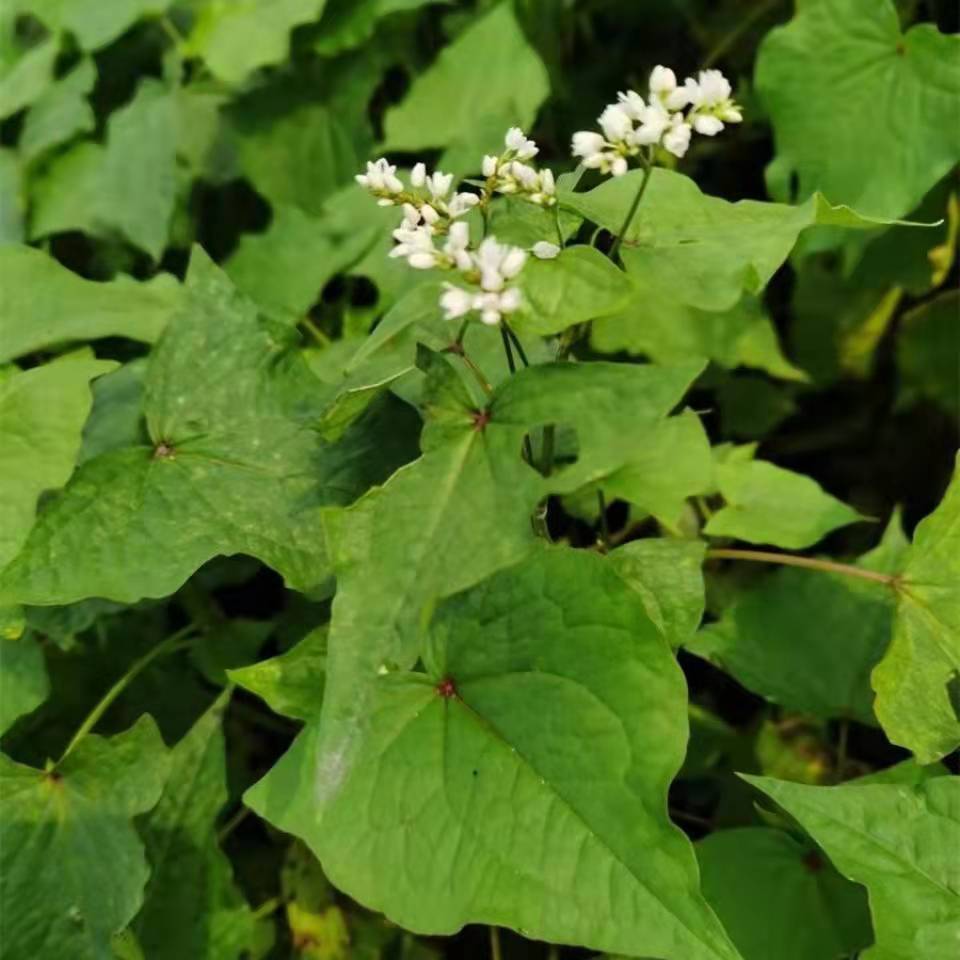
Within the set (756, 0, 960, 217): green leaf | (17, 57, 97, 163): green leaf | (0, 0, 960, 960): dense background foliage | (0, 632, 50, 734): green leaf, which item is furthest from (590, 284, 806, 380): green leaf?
(17, 57, 97, 163): green leaf

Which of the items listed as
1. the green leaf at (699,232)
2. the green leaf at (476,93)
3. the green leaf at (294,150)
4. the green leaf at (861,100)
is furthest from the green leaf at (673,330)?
the green leaf at (294,150)

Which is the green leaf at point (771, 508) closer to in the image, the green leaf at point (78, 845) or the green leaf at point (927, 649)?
the green leaf at point (927, 649)

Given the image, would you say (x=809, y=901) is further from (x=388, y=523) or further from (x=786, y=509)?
(x=388, y=523)

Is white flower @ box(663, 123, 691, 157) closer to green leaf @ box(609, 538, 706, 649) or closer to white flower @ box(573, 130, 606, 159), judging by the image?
white flower @ box(573, 130, 606, 159)

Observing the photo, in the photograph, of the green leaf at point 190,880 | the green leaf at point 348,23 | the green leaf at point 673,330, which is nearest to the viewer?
the green leaf at point 190,880

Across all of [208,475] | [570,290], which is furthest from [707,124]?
[208,475]

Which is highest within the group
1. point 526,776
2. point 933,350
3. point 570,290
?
point 570,290

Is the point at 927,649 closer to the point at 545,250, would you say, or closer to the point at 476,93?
Result: the point at 545,250
